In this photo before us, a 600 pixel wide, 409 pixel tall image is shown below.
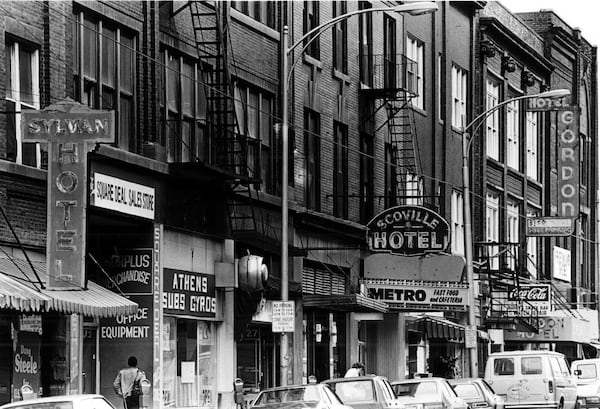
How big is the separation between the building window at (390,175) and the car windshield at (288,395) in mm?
21135

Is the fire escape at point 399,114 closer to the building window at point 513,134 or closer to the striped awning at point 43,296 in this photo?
the building window at point 513,134

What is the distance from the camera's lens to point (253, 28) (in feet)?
119

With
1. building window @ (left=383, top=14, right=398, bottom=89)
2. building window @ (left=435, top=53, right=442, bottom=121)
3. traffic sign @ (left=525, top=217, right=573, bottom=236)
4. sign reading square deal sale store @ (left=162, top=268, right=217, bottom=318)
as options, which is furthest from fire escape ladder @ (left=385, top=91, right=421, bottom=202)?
sign reading square deal sale store @ (left=162, top=268, right=217, bottom=318)

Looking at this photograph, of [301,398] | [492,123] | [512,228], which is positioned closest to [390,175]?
[492,123]

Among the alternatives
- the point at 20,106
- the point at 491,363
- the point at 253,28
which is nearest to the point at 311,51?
the point at 253,28

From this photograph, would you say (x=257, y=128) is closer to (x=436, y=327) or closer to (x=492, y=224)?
(x=436, y=327)

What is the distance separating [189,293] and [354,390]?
6.22 meters

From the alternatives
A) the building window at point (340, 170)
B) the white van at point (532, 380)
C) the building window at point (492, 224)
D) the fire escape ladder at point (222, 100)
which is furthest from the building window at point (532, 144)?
the fire escape ladder at point (222, 100)

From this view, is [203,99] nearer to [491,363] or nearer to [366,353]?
[491,363]

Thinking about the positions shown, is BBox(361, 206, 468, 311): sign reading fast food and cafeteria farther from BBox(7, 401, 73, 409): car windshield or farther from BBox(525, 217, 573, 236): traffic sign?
BBox(7, 401, 73, 409): car windshield

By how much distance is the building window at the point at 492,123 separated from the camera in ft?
193

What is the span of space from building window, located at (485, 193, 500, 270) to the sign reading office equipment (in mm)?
28906

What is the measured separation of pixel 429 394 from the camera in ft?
96.7

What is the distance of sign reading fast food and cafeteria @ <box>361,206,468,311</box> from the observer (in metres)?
39.8
